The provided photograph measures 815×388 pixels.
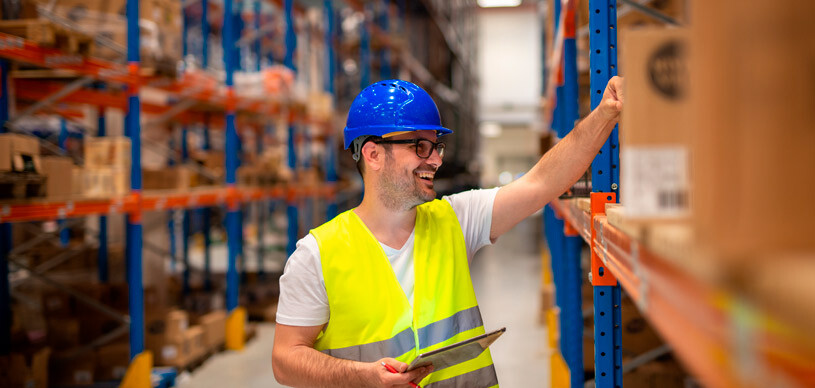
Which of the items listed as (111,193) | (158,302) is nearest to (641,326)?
(111,193)

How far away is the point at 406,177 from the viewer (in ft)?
7.96

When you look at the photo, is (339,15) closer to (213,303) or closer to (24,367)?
(213,303)

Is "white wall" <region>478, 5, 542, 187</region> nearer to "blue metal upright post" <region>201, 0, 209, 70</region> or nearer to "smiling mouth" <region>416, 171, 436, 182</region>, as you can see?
"blue metal upright post" <region>201, 0, 209, 70</region>

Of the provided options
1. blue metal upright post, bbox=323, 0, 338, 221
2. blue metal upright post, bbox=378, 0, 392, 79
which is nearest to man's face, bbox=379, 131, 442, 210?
blue metal upright post, bbox=323, 0, 338, 221

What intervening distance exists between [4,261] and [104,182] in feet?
4.03

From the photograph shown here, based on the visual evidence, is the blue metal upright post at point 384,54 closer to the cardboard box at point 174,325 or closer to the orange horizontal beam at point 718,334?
the cardboard box at point 174,325

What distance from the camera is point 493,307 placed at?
27.9 ft

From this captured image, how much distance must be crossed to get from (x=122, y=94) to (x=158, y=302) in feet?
7.19

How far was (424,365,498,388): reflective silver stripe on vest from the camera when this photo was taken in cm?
226

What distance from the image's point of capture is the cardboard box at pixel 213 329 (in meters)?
6.15

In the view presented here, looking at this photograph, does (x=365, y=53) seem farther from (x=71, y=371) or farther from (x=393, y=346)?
(x=393, y=346)

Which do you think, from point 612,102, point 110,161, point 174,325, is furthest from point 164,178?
point 612,102

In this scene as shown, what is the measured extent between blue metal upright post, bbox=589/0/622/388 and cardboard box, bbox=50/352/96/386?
4286mm

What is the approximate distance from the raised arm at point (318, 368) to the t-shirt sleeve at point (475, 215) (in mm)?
721
